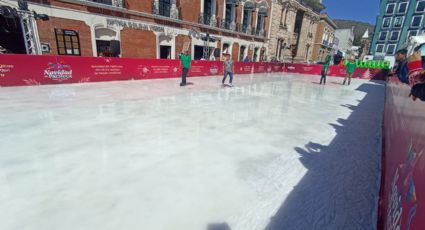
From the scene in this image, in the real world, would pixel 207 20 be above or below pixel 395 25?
below

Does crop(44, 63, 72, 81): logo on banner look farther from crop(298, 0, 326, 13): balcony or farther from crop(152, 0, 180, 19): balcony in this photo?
crop(298, 0, 326, 13): balcony

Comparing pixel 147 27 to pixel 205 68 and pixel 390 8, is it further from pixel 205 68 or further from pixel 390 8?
pixel 390 8

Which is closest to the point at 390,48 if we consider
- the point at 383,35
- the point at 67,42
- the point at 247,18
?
the point at 383,35

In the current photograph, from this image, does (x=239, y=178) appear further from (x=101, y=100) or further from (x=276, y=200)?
(x=101, y=100)

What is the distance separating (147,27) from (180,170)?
16.5m

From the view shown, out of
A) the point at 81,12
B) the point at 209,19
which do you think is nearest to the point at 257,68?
the point at 209,19

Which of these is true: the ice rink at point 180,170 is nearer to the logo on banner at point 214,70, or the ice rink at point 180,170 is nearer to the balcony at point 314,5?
the logo on banner at point 214,70

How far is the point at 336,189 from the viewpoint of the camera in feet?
9.43

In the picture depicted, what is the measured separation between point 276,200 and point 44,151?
147 inches

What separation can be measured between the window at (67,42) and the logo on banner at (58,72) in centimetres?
524

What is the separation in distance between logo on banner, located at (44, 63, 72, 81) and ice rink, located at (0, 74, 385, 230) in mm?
3422

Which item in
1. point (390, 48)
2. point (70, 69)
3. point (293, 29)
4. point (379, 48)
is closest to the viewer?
point (70, 69)

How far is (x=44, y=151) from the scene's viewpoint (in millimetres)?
3496

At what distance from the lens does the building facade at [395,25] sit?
46.4 m
